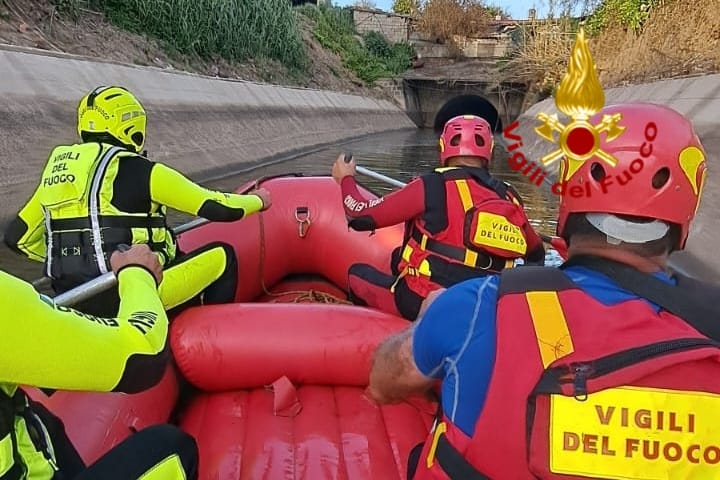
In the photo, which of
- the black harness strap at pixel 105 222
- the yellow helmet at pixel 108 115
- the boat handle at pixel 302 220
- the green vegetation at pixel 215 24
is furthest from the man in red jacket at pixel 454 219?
the green vegetation at pixel 215 24

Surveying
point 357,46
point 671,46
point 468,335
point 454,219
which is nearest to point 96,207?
point 454,219

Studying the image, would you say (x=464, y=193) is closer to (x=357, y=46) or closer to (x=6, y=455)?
(x=6, y=455)

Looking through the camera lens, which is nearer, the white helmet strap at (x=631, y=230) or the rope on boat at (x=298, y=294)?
the white helmet strap at (x=631, y=230)

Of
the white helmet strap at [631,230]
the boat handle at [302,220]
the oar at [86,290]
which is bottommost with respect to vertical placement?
the boat handle at [302,220]

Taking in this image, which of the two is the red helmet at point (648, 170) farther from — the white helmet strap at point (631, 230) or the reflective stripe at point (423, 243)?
the reflective stripe at point (423, 243)

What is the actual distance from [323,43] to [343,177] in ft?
72.9

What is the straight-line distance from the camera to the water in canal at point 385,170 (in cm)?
494

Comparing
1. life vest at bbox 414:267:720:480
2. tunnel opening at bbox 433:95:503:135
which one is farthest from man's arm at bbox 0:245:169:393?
tunnel opening at bbox 433:95:503:135

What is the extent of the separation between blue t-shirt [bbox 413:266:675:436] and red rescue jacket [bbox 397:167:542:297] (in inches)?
57.5

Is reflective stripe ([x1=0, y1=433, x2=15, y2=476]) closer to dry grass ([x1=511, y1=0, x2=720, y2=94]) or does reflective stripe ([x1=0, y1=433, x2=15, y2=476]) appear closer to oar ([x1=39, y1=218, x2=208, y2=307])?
oar ([x1=39, y1=218, x2=208, y2=307])

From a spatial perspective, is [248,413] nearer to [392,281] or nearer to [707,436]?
[392,281]

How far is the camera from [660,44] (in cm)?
1214

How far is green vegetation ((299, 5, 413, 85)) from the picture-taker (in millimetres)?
25078

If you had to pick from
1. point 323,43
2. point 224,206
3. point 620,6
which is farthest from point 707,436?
point 323,43
